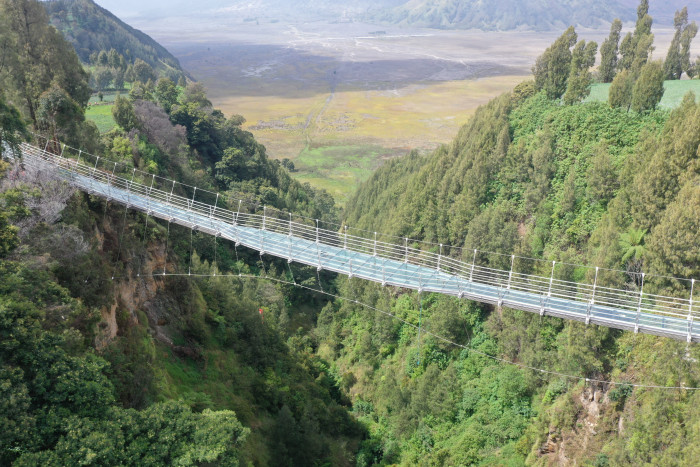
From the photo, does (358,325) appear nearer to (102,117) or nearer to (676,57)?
(102,117)

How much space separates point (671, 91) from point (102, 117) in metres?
46.1

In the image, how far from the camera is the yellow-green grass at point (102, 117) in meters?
40.3

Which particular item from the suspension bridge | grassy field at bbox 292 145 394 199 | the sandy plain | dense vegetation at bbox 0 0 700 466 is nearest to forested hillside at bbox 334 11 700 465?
dense vegetation at bbox 0 0 700 466

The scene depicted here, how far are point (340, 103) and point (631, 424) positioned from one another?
111 m

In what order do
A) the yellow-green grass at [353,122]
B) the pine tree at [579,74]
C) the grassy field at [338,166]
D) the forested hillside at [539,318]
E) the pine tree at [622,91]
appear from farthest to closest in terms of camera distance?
the yellow-green grass at [353,122] → the grassy field at [338,166] → the pine tree at [579,74] → the pine tree at [622,91] → the forested hillside at [539,318]

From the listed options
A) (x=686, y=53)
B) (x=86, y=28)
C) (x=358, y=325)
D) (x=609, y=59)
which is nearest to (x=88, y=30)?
(x=86, y=28)

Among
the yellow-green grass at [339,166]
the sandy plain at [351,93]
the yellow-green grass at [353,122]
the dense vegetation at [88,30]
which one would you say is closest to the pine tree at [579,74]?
the yellow-green grass at [339,166]

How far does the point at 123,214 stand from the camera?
2331 cm

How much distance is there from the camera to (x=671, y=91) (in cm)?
3544

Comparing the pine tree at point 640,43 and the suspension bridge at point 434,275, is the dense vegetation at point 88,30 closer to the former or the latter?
the suspension bridge at point 434,275

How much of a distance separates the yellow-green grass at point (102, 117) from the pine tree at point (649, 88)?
37.9 m

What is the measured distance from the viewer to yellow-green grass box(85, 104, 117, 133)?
40284mm

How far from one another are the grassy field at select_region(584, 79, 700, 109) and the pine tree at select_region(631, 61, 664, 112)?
5.64 feet

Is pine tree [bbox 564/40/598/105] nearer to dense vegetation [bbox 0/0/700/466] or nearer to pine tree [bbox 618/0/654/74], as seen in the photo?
dense vegetation [bbox 0/0/700/466]
